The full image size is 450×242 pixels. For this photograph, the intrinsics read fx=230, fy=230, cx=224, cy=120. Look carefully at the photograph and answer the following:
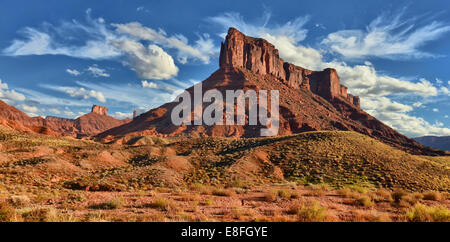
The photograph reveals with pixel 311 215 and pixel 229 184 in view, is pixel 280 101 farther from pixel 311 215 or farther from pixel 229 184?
pixel 311 215

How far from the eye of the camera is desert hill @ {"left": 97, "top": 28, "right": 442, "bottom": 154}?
8587 centimetres

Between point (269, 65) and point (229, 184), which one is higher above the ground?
point (269, 65)

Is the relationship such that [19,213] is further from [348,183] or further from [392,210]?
[348,183]

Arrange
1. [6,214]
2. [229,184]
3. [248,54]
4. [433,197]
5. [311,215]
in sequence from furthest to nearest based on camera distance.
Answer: [248,54] < [229,184] < [433,197] < [311,215] < [6,214]

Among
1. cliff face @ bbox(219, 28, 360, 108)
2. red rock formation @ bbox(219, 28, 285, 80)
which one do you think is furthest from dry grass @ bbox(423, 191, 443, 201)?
red rock formation @ bbox(219, 28, 285, 80)

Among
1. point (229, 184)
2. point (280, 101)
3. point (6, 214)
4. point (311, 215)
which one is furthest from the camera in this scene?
point (280, 101)

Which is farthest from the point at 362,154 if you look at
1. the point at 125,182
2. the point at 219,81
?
the point at 219,81

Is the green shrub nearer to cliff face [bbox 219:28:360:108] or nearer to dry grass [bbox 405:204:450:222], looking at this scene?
dry grass [bbox 405:204:450:222]

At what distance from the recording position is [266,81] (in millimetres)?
118875

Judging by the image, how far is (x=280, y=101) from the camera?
10006 cm

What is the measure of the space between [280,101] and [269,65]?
41.2 m

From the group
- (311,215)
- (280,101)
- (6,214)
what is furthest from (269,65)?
(6,214)

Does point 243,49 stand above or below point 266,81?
above
